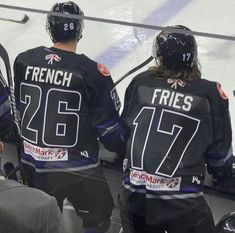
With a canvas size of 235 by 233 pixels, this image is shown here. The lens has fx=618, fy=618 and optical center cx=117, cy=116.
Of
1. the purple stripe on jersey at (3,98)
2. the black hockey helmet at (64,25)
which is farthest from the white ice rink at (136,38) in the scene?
the purple stripe on jersey at (3,98)

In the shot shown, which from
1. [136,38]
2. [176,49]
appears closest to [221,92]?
[176,49]

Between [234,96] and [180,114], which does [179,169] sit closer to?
[180,114]

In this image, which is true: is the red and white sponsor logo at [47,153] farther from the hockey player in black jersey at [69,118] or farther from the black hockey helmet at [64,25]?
the black hockey helmet at [64,25]

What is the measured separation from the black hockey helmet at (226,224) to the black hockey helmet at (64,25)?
652 mm

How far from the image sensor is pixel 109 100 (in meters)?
1.74

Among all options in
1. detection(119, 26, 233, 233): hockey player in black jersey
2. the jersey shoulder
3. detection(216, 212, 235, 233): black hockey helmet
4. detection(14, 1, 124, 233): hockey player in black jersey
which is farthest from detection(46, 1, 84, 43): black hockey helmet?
detection(216, 212, 235, 233): black hockey helmet

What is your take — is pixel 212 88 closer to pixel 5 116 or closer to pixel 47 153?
pixel 47 153

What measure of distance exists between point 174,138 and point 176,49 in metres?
0.23

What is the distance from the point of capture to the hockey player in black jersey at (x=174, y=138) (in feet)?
5.14

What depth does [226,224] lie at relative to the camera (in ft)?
5.28

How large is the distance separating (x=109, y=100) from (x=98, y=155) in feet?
0.61

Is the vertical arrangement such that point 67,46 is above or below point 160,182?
above

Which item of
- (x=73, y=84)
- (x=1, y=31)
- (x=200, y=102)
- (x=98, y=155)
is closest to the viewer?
(x=200, y=102)

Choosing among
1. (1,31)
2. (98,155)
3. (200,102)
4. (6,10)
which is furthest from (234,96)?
(1,31)
